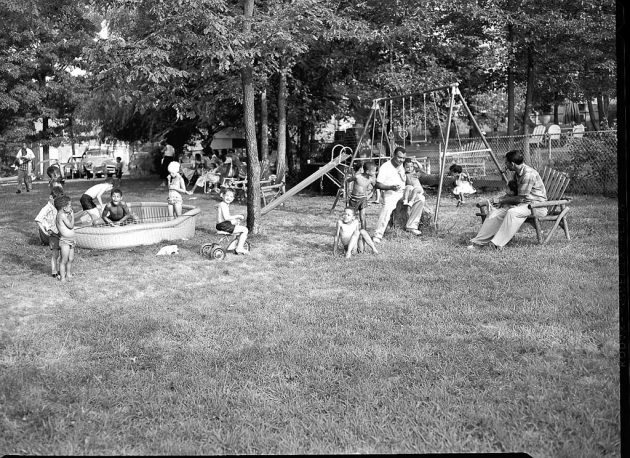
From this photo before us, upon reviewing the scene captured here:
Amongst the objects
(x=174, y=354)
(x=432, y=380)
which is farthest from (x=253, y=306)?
(x=432, y=380)

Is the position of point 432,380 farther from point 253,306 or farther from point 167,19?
point 167,19

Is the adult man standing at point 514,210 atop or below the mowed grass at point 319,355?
atop

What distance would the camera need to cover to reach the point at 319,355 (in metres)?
4.96

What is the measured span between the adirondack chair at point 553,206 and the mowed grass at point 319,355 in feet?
1.01

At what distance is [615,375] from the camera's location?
4.30 metres

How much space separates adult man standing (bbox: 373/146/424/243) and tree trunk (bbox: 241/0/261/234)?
2.20 meters

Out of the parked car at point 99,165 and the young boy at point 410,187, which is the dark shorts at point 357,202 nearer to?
the young boy at point 410,187

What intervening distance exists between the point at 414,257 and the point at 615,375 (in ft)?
16.1

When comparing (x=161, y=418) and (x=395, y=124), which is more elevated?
(x=395, y=124)

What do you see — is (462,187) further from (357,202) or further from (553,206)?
(553,206)

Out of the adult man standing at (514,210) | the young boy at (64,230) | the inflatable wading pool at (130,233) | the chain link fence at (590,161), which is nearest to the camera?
the young boy at (64,230)

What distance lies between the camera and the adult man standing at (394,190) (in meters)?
10.8

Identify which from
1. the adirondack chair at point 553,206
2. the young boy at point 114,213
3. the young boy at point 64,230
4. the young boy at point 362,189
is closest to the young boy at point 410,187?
the young boy at point 362,189

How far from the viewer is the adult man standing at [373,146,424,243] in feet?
35.5
